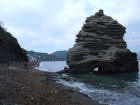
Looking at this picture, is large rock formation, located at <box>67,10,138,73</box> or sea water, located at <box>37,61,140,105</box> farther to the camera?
large rock formation, located at <box>67,10,138,73</box>

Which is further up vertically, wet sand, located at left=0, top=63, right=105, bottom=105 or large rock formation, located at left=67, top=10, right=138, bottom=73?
large rock formation, located at left=67, top=10, right=138, bottom=73


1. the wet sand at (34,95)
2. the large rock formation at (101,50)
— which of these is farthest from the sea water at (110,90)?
the large rock formation at (101,50)

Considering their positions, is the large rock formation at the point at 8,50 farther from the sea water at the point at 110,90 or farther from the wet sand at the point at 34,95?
the wet sand at the point at 34,95

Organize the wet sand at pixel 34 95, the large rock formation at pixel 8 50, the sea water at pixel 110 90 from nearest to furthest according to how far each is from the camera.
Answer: the wet sand at pixel 34 95 < the sea water at pixel 110 90 < the large rock formation at pixel 8 50

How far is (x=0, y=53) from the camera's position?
58.2 meters

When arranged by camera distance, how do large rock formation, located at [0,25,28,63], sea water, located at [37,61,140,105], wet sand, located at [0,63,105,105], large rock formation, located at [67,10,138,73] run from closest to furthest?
wet sand, located at [0,63,105,105], sea water, located at [37,61,140,105], large rock formation, located at [67,10,138,73], large rock formation, located at [0,25,28,63]

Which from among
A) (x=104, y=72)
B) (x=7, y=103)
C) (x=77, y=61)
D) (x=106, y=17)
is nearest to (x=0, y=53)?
(x=77, y=61)

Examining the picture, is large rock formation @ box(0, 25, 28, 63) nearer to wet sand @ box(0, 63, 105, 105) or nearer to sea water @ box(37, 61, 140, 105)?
sea water @ box(37, 61, 140, 105)

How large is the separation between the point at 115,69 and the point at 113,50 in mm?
5986

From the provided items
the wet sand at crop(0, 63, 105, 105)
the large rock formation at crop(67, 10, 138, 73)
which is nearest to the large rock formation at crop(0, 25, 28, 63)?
the large rock formation at crop(67, 10, 138, 73)

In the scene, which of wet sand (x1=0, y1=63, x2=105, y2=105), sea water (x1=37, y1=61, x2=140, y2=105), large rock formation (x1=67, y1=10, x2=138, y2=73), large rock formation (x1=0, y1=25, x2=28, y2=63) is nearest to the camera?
wet sand (x1=0, y1=63, x2=105, y2=105)

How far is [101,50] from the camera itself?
2398 inches

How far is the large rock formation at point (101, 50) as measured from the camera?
192 ft

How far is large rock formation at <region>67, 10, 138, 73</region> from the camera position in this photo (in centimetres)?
5838
